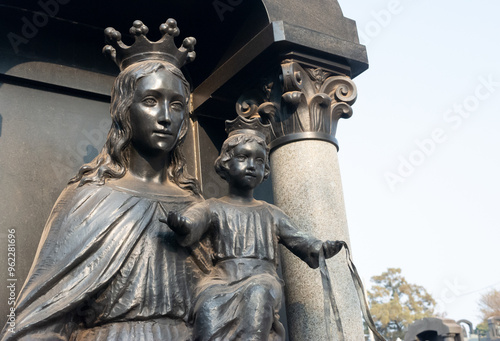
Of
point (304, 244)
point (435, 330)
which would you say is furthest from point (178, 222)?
point (435, 330)

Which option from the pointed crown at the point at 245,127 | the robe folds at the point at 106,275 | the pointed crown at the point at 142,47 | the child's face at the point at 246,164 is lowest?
the robe folds at the point at 106,275

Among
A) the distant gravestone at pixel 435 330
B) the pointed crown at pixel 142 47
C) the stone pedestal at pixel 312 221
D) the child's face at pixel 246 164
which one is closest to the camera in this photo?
the child's face at pixel 246 164

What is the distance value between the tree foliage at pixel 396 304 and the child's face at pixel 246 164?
32.1 meters

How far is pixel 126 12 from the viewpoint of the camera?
6.48 meters

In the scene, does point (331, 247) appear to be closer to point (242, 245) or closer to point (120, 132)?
point (242, 245)

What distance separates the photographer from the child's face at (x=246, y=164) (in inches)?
166

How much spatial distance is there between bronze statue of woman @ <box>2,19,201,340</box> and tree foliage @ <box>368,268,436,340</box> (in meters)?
31.9

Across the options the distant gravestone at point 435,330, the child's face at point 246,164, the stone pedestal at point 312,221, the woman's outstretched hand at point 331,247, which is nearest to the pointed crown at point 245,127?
the child's face at point 246,164

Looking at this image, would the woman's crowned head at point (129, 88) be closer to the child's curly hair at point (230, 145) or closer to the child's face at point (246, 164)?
the child's curly hair at point (230, 145)

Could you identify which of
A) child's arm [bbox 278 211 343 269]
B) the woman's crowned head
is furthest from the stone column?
the woman's crowned head

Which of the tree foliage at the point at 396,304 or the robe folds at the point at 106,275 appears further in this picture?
the tree foliage at the point at 396,304

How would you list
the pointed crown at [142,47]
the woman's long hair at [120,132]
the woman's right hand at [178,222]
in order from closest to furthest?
the woman's right hand at [178,222] → the woman's long hair at [120,132] → the pointed crown at [142,47]

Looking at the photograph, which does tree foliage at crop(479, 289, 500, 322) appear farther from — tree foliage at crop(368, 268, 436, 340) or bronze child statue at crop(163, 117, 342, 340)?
bronze child statue at crop(163, 117, 342, 340)

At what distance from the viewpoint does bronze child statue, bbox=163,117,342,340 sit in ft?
12.1
